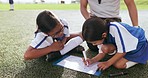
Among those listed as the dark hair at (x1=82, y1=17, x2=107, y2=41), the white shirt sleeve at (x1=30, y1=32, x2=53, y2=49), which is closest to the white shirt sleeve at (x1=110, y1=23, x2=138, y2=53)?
the dark hair at (x1=82, y1=17, x2=107, y2=41)

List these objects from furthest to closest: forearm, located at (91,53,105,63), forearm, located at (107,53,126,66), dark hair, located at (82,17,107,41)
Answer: forearm, located at (91,53,105,63) < forearm, located at (107,53,126,66) < dark hair, located at (82,17,107,41)

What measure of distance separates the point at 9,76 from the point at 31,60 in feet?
0.87

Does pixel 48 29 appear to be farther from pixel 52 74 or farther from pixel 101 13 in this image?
pixel 101 13

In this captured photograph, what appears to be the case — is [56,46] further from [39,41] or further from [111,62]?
[111,62]

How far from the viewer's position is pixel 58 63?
57.2 inches

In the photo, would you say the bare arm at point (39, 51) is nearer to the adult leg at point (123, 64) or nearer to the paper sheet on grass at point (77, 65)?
the paper sheet on grass at point (77, 65)

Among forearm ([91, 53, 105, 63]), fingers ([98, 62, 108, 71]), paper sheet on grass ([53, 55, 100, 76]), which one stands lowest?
paper sheet on grass ([53, 55, 100, 76])

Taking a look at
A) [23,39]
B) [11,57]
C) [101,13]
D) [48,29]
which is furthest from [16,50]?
[101,13]

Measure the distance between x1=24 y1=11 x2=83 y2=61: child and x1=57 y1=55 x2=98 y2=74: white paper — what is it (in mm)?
70

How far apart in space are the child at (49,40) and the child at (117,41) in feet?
0.75

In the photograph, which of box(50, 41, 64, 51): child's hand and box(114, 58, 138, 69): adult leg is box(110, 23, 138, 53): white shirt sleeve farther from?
box(50, 41, 64, 51): child's hand

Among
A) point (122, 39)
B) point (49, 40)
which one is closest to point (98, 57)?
point (122, 39)

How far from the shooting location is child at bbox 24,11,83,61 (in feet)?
4.45

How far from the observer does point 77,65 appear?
4.62 feet
